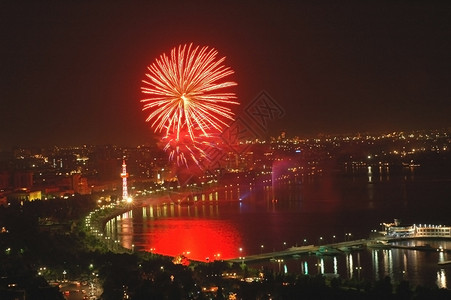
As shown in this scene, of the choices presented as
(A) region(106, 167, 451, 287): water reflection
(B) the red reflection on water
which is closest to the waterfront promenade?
(A) region(106, 167, 451, 287): water reflection

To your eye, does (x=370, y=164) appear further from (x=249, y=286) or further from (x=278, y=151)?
(x=249, y=286)

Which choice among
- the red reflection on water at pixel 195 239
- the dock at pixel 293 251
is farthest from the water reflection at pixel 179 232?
the dock at pixel 293 251

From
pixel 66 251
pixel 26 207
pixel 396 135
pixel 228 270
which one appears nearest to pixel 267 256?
pixel 228 270

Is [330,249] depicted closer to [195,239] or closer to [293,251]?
[293,251]

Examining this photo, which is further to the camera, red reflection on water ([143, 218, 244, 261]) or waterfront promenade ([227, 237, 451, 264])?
red reflection on water ([143, 218, 244, 261])

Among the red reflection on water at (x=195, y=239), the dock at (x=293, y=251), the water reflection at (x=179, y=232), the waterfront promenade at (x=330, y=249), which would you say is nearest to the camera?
the dock at (x=293, y=251)

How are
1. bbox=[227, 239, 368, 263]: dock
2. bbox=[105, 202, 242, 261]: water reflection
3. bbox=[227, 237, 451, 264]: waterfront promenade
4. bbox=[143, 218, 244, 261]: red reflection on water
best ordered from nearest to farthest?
bbox=[227, 239, 368, 263]: dock < bbox=[227, 237, 451, 264]: waterfront promenade < bbox=[143, 218, 244, 261]: red reflection on water < bbox=[105, 202, 242, 261]: water reflection

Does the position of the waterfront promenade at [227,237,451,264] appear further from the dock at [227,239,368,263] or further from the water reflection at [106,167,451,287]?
the water reflection at [106,167,451,287]

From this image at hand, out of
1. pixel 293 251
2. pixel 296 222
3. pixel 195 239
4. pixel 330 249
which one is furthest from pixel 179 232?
pixel 330 249

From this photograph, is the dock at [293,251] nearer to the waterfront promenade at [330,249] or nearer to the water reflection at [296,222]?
the waterfront promenade at [330,249]
